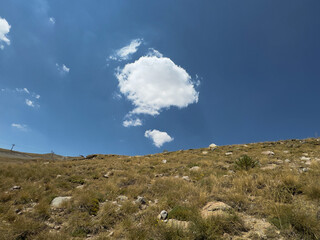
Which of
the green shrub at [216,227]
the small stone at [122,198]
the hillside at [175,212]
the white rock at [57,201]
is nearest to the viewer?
the green shrub at [216,227]

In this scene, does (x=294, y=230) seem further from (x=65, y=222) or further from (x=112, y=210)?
(x=65, y=222)

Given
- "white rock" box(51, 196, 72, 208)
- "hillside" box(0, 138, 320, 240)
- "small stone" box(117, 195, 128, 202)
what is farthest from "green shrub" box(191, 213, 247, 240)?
"white rock" box(51, 196, 72, 208)

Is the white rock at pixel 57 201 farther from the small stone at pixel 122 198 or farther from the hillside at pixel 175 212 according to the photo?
the small stone at pixel 122 198

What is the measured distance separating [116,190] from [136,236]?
12.1 feet

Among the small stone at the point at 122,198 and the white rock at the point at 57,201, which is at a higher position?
the small stone at the point at 122,198

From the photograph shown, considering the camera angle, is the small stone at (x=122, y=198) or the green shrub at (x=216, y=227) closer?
the green shrub at (x=216, y=227)

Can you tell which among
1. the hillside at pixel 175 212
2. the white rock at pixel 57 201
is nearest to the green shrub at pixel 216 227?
the hillside at pixel 175 212

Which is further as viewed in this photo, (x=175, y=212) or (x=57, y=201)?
(x=57, y=201)

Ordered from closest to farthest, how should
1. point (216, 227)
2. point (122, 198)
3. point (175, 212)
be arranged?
point (216, 227) < point (175, 212) < point (122, 198)

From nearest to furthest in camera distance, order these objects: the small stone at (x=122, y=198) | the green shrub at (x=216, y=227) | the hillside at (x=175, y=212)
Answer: the green shrub at (x=216, y=227), the hillside at (x=175, y=212), the small stone at (x=122, y=198)

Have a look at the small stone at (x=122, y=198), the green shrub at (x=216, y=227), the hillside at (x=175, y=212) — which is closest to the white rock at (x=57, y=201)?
the hillside at (x=175, y=212)

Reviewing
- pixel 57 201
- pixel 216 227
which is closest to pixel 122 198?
pixel 57 201

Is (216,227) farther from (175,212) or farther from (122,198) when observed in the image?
(122,198)

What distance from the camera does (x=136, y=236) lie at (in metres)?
3.51
